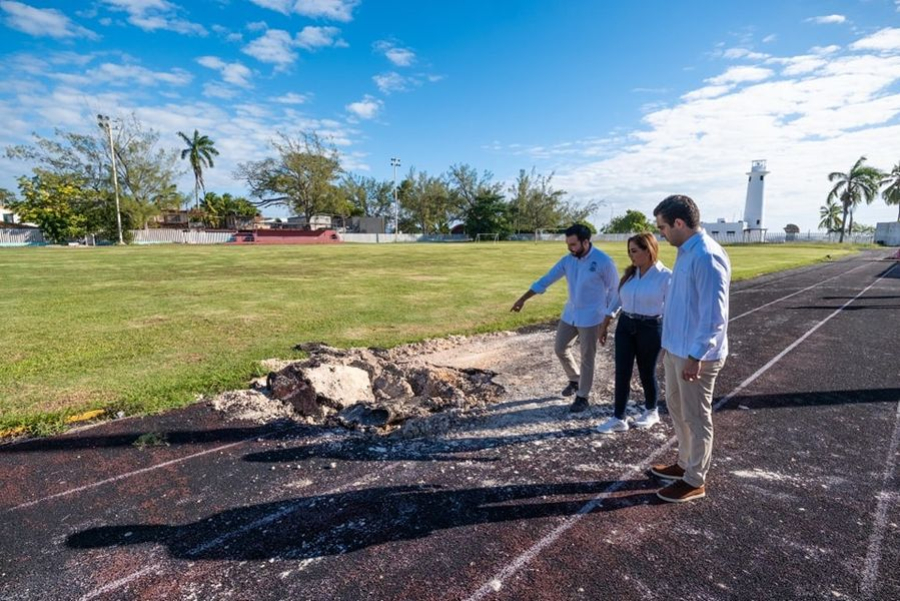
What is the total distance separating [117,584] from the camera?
9.00ft

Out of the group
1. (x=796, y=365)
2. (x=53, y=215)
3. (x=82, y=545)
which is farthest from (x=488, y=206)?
(x=82, y=545)

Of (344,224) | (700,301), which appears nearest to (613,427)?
(700,301)

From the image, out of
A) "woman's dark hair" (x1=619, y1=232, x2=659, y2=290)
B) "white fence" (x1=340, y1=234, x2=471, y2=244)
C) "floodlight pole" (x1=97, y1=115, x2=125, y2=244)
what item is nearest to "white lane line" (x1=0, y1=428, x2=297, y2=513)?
"woman's dark hair" (x1=619, y1=232, x2=659, y2=290)

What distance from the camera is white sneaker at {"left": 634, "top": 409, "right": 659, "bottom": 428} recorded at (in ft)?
16.2

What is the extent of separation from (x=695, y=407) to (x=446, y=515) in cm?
194

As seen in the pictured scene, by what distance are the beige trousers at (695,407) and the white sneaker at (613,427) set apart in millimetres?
1068

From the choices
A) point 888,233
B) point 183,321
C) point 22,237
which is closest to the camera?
point 183,321

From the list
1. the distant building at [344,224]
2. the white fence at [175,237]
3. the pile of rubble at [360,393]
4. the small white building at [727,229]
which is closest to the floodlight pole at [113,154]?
the white fence at [175,237]

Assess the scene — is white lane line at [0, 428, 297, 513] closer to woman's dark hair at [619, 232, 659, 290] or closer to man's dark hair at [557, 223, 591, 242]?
man's dark hair at [557, 223, 591, 242]

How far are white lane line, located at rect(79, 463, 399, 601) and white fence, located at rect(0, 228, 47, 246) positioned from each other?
53774 mm

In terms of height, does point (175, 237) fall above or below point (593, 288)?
above

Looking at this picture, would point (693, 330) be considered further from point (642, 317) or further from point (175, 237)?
point (175, 237)

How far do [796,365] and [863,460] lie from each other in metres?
3.57

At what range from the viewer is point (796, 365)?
7375 mm
